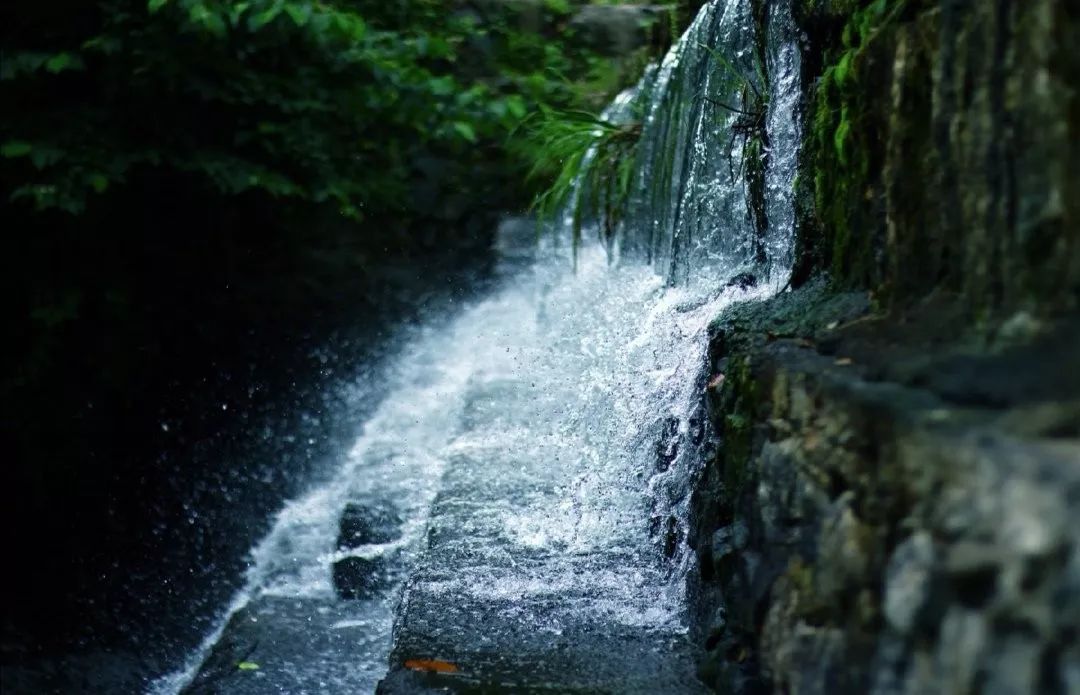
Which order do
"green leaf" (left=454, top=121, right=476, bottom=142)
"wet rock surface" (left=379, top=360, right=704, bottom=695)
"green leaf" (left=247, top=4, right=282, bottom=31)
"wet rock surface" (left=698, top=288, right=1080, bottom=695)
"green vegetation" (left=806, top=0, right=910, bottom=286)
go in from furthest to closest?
"green leaf" (left=454, top=121, right=476, bottom=142) → "green leaf" (left=247, top=4, right=282, bottom=31) → "wet rock surface" (left=379, top=360, right=704, bottom=695) → "green vegetation" (left=806, top=0, right=910, bottom=286) → "wet rock surface" (left=698, top=288, right=1080, bottom=695)

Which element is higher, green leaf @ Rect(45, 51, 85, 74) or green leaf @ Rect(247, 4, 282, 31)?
green leaf @ Rect(247, 4, 282, 31)

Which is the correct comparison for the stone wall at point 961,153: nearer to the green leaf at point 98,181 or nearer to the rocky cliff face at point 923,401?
the rocky cliff face at point 923,401

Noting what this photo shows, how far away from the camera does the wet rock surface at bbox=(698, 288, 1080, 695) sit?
3.33 ft

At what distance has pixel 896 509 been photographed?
1324mm

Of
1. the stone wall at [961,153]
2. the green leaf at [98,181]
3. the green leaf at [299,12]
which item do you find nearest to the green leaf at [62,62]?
the green leaf at [98,181]

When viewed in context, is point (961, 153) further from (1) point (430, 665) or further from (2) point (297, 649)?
(2) point (297, 649)

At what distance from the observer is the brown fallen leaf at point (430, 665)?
2289mm

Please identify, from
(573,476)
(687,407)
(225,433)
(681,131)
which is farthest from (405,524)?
(225,433)

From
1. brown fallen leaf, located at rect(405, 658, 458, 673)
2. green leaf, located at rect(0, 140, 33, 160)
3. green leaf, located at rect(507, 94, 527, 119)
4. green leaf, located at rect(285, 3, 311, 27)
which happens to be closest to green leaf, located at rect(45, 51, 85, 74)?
green leaf, located at rect(0, 140, 33, 160)

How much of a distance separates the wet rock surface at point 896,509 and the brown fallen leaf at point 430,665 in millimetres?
541

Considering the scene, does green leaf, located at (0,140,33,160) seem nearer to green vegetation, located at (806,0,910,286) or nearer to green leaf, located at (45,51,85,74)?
green leaf, located at (45,51,85,74)

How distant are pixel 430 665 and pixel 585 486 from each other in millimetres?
963

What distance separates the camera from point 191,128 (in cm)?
496

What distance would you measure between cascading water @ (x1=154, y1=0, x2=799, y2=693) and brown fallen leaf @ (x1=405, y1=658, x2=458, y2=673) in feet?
0.06
